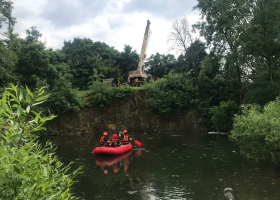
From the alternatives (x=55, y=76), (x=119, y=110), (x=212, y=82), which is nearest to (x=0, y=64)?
(x=55, y=76)

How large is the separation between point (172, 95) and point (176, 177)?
22.3 metres

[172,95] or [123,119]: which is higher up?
[172,95]

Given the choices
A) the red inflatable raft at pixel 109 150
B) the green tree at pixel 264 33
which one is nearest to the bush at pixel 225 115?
the green tree at pixel 264 33

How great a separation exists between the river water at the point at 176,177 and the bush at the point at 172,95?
16362 millimetres

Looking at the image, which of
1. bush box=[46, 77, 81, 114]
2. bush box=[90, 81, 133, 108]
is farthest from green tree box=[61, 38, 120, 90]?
bush box=[46, 77, 81, 114]

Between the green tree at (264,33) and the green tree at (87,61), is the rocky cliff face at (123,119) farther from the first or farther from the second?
the green tree at (264,33)

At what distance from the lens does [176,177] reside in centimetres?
941

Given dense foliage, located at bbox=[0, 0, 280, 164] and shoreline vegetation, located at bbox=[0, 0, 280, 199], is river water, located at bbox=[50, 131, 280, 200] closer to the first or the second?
shoreline vegetation, located at bbox=[0, 0, 280, 199]

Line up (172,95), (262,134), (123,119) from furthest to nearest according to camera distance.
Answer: (172,95)
(123,119)
(262,134)

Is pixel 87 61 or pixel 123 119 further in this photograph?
pixel 87 61

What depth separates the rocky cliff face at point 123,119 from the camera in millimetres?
28250

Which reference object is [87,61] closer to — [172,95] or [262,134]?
[172,95]

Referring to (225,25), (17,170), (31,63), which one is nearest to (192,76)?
(225,25)

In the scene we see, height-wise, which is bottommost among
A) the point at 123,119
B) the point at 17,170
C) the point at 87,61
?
the point at 123,119
